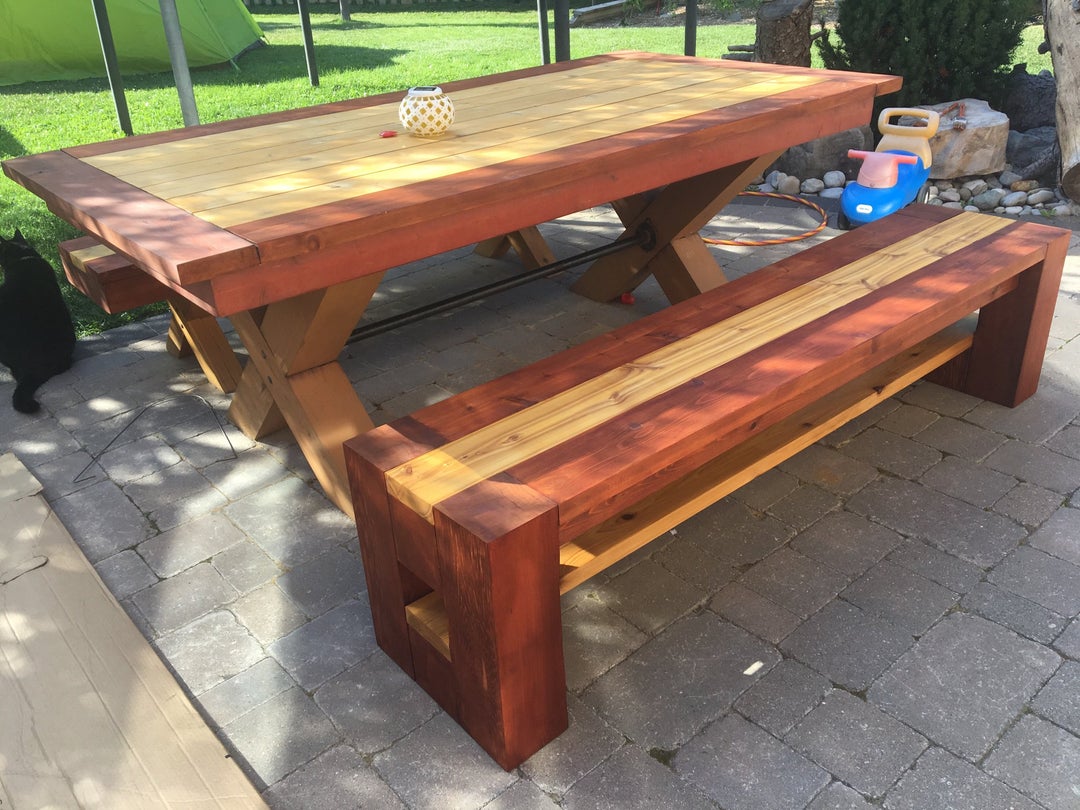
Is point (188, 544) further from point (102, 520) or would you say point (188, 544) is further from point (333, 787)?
point (333, 787)

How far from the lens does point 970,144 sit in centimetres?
532

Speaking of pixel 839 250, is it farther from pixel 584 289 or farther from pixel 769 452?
pixel 584 289

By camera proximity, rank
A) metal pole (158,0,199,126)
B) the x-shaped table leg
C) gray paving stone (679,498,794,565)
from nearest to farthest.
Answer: gray paving stone (679,498,794,565) < the x-shaped table leg < metal pole (158,0,199,126)

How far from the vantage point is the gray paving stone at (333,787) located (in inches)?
74.9

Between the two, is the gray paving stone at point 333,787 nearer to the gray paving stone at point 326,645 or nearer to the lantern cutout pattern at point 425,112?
the gray paving stone at point 326,645

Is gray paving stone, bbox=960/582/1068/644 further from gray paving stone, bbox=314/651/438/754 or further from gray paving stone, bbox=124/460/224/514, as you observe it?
gray paving stone, bbox=124/460/224/514

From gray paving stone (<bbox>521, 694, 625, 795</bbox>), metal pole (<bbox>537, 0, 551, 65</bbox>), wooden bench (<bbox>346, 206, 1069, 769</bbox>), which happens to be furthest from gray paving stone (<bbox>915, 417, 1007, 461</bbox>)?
metal pole (<bbox>537, 0, 551, 65</bbox>)

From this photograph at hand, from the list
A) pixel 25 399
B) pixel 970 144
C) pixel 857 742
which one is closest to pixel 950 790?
pixel 857 742

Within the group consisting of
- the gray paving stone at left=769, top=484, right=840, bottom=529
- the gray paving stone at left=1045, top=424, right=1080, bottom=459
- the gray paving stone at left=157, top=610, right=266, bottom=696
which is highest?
the gray paving stone at left=1045, top=424, right=1080, bottom=459

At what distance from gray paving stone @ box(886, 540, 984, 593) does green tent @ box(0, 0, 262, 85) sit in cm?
913

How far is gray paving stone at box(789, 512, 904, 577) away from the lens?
2.53 metres

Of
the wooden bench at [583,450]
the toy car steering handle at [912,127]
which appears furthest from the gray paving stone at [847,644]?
the toy car steering handle at [912,127]

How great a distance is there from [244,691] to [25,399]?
76.7 inches

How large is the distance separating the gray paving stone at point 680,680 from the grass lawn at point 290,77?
323 cm
